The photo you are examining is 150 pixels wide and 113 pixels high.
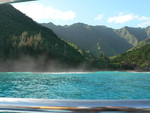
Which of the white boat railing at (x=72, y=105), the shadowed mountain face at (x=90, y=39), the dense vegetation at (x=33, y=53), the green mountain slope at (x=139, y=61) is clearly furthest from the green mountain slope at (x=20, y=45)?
the shadowed mountain face at (x=90, y=39)

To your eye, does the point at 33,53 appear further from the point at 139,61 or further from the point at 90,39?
the point at 90,39

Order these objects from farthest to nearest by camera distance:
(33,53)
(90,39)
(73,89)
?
(90,39)
(33,53)
(73,89)

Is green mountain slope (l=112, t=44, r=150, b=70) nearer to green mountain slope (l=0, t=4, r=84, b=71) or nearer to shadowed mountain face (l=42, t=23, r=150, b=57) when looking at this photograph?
green mountain slope (l=0, t=4, r=84, b=71)

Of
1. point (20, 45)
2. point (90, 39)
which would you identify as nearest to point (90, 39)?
point (90, 39)

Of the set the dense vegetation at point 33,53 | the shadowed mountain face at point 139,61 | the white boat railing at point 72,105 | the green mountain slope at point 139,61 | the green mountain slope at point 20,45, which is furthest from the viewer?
the green mountain slope at point 139,61

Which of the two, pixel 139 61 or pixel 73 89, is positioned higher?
pixel 139 61

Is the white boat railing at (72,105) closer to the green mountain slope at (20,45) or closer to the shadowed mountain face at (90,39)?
the green mountain slope at (20,45)

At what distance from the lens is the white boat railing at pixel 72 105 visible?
1.22 ft

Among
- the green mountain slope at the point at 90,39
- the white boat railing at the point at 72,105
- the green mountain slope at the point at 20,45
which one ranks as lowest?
the white boat railing at the point at 72,105

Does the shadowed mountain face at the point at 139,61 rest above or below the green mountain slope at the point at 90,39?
below

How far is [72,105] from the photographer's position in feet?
1.29

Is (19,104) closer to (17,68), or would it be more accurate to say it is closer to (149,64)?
(17,68)

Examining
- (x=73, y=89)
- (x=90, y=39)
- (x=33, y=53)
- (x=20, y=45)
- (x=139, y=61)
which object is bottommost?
(x=73, y=89)

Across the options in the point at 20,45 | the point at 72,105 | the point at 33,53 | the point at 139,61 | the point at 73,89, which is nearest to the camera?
the point at 72,105
